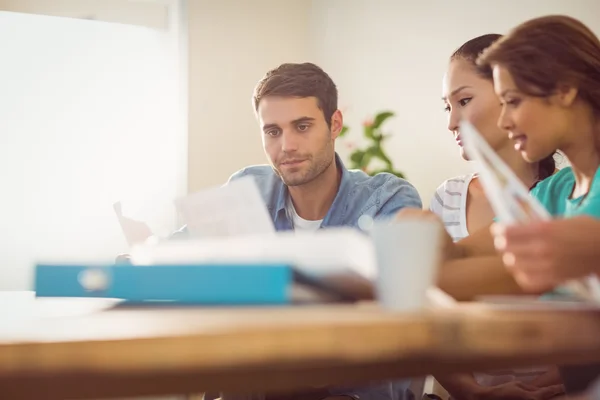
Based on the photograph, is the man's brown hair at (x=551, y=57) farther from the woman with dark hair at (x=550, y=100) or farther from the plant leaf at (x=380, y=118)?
the plant leaf at (x=380, y=118)

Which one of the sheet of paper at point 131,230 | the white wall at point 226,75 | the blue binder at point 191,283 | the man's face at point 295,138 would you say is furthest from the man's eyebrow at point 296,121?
the white wall at point 226,75

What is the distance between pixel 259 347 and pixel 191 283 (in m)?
0.16

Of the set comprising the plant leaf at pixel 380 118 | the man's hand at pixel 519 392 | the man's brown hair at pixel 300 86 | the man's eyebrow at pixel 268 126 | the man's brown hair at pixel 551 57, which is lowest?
the man's hand at pixel 519 392

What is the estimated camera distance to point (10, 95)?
12.2 feet

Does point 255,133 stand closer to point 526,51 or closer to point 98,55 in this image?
point 98,55

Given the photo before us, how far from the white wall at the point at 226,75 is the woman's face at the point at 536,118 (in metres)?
3.38

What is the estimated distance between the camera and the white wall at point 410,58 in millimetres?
3076

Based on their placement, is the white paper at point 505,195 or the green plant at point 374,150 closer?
the white paper at point 505,195

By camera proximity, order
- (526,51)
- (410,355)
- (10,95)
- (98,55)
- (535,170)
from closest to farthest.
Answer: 1. (410,355)
2. (526,51)
3. (535,170)
4. (10,95)
5. (98,55)

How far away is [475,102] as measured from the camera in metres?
1.68

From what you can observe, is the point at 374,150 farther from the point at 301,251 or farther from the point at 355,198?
the point at 301,251

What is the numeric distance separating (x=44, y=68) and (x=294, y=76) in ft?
7.20

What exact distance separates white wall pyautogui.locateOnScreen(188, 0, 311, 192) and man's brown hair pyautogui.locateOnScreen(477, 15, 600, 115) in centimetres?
338

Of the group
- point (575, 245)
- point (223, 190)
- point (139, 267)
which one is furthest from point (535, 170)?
point (139, 267)
